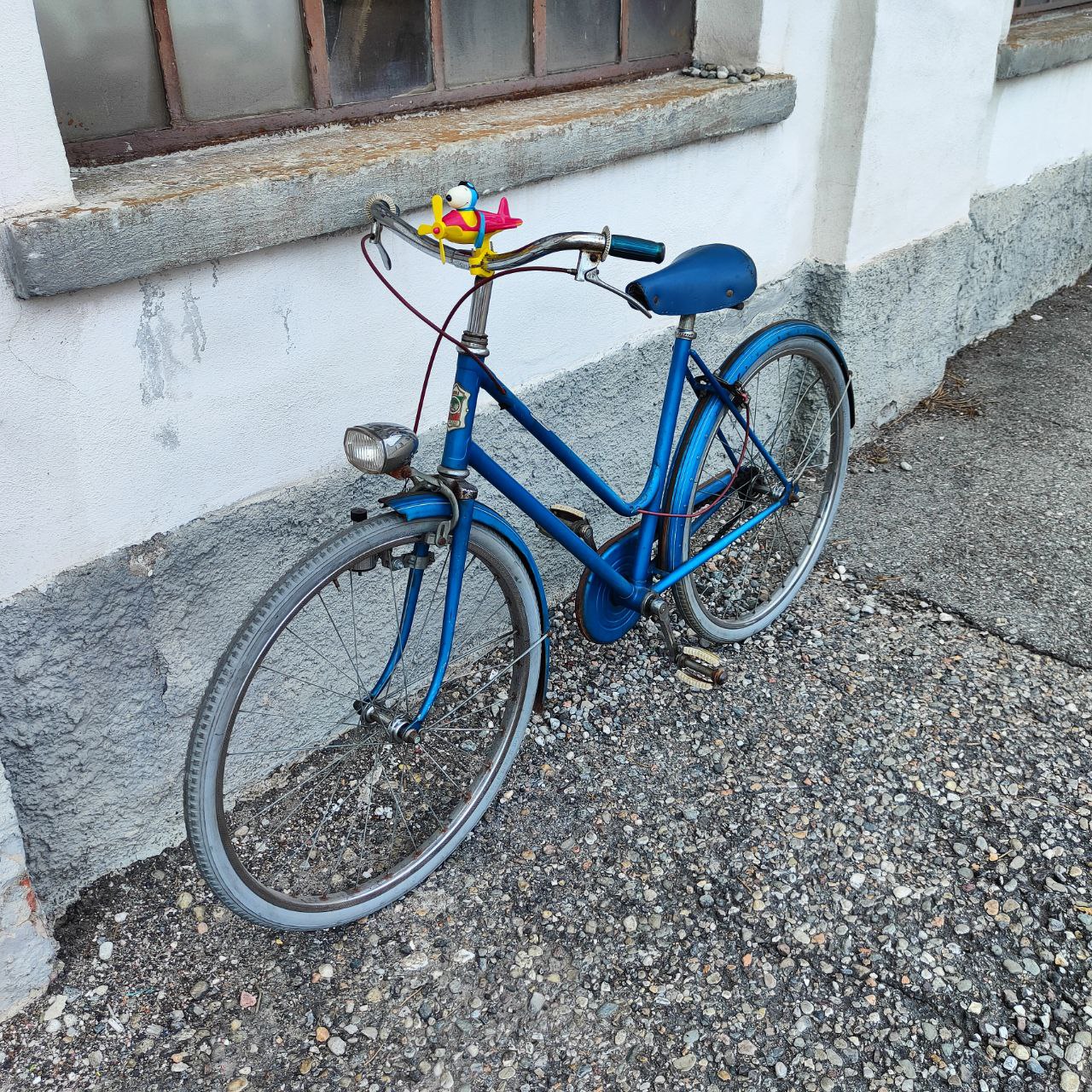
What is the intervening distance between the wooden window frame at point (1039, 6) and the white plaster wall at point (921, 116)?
1039 millimetres

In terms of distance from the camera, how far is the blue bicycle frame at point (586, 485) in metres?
2.04

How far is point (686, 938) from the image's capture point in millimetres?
2254

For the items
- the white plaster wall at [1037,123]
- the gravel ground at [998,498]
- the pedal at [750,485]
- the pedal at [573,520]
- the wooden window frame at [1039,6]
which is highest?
the wooden window frame at [1039,6]

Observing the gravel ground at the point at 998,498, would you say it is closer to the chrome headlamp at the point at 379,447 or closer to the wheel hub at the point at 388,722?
the wheel hub at the point at 388,722

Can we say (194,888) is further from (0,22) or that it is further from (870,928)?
(0,22)

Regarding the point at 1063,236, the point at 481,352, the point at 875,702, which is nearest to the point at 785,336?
the point at 875,702

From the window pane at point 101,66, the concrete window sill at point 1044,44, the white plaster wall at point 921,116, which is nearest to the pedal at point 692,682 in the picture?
the white plaster wall at point 921,116

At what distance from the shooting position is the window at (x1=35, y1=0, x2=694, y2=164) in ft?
7.00

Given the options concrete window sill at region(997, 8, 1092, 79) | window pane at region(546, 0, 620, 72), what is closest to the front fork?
window pane at region(546, 0, 620, 72)

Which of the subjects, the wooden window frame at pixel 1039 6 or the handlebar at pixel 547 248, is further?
the wooden window frame at pixel 1039 6

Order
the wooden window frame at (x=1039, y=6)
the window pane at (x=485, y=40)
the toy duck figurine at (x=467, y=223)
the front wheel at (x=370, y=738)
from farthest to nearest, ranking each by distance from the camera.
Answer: the wooden window frame at (x=1039, y=6), the window pane at (x=485, y=40), the front wheel at (x=370, y=738), the toy duck figurine at (x=467, y=223)

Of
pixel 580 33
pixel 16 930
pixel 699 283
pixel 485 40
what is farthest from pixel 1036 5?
pixel 16 930

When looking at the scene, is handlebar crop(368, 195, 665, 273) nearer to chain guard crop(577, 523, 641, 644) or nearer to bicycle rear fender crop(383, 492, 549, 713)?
bicycle rear fender crop(383, 492, 549, 713)

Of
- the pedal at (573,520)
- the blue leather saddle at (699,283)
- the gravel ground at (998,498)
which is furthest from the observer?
the gravel ground at (998,498)
